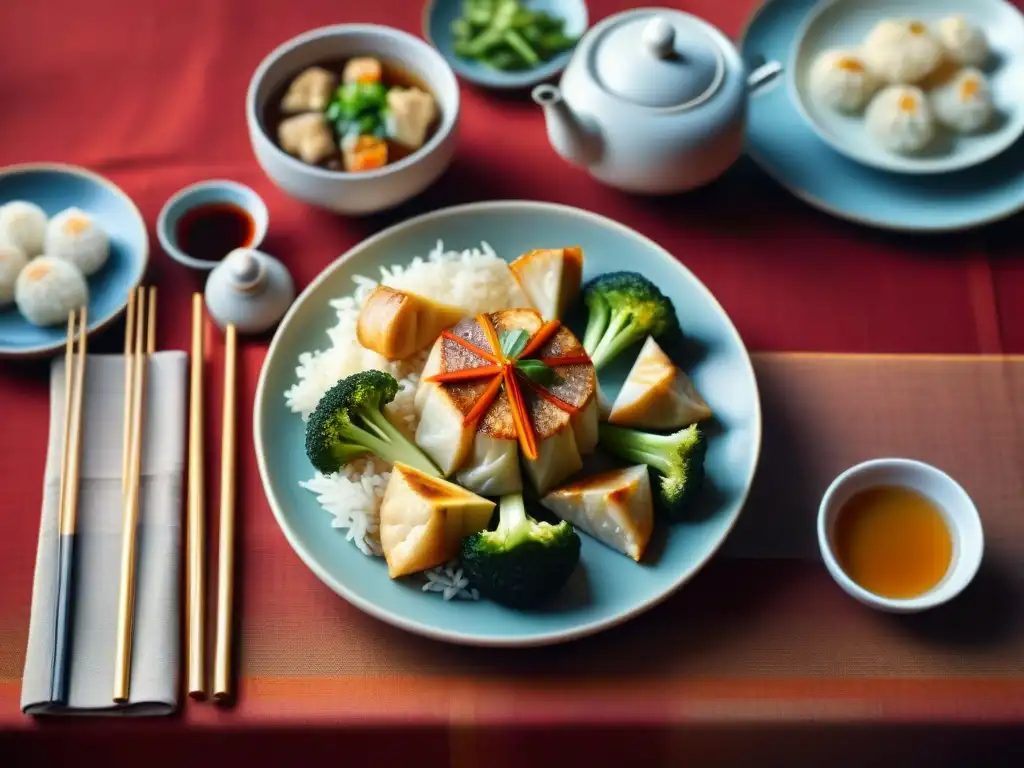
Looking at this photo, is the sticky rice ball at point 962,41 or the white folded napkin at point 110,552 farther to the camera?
the sticky rice ball at point 962,41

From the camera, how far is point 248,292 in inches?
63.7

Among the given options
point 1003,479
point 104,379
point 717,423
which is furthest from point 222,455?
point 1003,479

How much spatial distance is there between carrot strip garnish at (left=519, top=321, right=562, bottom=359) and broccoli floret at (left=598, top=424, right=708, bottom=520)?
0.18m

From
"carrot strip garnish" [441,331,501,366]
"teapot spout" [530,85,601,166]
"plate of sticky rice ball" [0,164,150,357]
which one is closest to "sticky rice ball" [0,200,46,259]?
"plate of sticky rice ball" [0,164,150,357]

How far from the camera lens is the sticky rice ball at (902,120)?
1733 millimetres

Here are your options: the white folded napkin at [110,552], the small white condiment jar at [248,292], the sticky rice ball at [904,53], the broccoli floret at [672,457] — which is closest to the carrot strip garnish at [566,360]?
the broccoli floret at [672,457]

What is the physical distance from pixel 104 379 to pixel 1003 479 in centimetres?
145

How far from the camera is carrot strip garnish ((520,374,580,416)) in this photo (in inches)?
55.2

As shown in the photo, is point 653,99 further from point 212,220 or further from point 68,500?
point 68,500

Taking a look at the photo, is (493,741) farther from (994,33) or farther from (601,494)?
(994,33)

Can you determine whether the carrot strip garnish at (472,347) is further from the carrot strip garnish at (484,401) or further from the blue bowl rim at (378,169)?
the blue bowl rim at (378,169)

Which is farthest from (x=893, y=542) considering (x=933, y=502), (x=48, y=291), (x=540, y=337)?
(x=48, y=291)

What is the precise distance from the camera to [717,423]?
1515mm

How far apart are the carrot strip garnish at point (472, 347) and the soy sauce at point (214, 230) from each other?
0.48 meters
